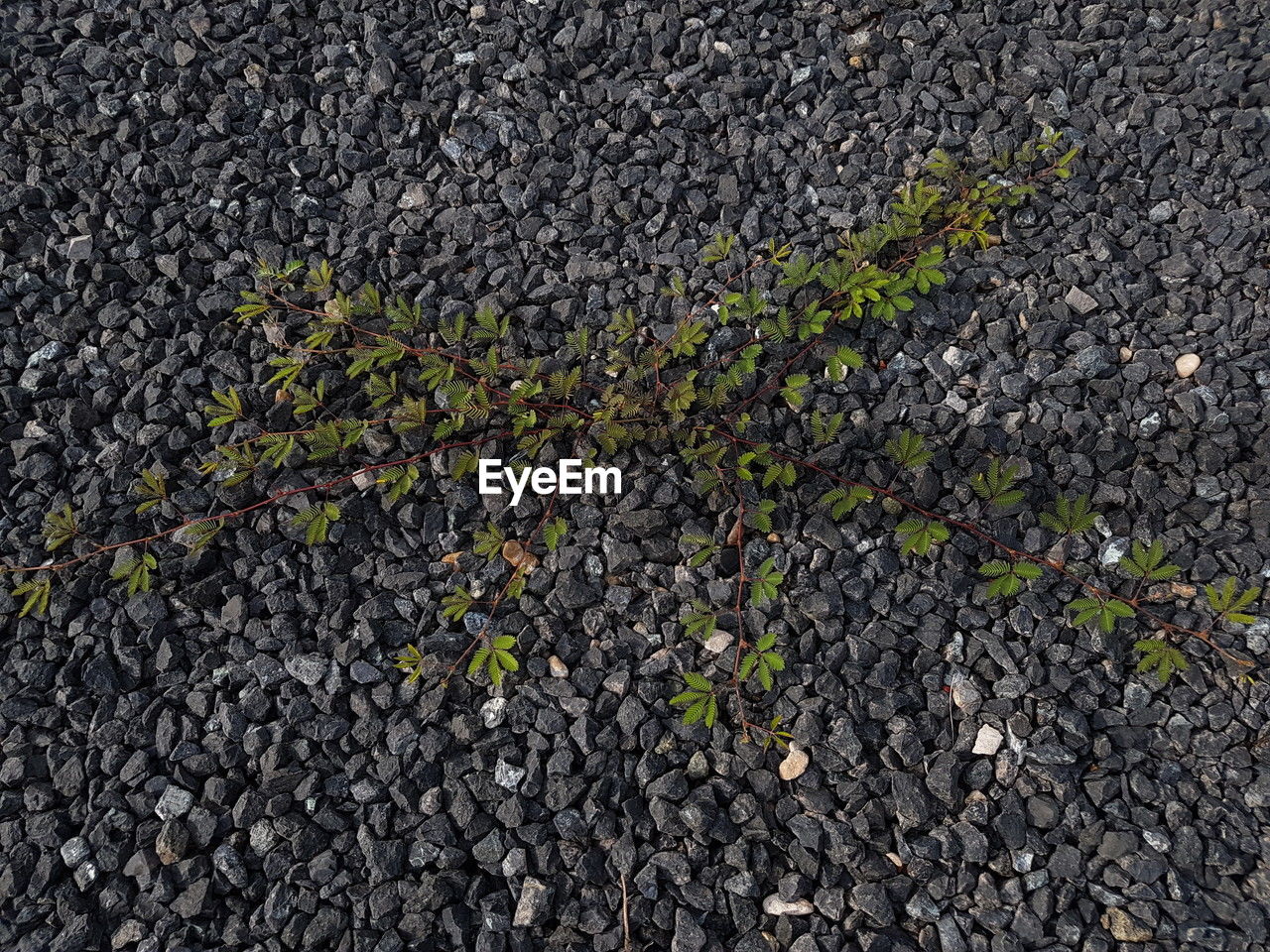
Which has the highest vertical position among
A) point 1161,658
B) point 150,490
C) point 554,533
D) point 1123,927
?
point 150,490

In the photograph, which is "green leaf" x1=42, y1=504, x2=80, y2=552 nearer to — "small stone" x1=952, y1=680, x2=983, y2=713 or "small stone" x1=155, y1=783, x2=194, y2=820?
"small stone" x1=155, y1=783, x2=194, y2=820

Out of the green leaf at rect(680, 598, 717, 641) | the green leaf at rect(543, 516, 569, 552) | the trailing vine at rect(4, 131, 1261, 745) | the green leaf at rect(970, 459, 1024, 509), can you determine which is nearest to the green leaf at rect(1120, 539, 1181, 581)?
the trailing vine at rect(4, 131, 1261, 745)

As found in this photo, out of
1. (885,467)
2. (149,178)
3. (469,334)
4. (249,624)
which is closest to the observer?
(249,624)

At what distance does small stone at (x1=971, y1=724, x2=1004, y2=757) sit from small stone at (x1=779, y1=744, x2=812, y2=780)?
42 cm

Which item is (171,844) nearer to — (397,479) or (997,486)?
(397,479)

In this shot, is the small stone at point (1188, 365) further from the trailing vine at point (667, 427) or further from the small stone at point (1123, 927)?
the small stone at point (1123, 927)

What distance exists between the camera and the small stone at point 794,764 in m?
2.20

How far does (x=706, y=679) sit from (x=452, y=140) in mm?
2092

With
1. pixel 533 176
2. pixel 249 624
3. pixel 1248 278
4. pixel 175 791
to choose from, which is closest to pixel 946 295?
pixel 1248 278

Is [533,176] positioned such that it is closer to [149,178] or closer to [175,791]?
[149,178]

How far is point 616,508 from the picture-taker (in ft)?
8.36

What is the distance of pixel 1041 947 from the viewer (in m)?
1.99

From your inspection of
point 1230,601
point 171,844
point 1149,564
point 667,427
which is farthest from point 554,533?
point 1230,601

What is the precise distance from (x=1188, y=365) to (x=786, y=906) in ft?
6.46
